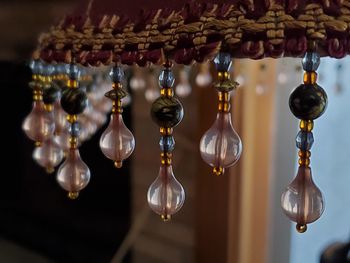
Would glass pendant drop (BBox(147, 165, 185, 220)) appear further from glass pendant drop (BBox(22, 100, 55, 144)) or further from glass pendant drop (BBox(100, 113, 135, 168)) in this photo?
glass pendant drop (BBox(22, 100, 55, 144))

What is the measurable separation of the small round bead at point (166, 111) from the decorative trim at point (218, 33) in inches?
1.0

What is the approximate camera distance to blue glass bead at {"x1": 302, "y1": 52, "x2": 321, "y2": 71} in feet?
0.78

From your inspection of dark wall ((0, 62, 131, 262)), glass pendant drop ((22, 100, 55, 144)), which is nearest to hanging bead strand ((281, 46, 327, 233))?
glass pendant drop ((22, 100, 55, 144))

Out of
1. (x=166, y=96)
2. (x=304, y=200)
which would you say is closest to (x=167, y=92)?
(x=166, y=96)

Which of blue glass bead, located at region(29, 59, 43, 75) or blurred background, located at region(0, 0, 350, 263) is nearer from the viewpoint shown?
blue glass bead, located at region(29, 59, 43, 75)

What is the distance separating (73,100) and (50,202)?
0.84m

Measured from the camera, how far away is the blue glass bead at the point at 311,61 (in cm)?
24

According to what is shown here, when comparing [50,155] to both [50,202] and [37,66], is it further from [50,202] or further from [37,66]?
[50,202]

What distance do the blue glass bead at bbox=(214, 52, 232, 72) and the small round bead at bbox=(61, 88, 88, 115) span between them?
0.13 meters

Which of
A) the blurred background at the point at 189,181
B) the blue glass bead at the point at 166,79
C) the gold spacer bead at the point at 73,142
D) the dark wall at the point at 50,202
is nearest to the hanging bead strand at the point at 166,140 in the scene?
the blue glass bead at the point at 166,79

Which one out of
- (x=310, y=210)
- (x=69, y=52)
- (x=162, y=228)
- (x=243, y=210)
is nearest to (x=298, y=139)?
(x=310, y=210)

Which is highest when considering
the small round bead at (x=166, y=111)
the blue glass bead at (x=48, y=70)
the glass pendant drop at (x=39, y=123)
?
the blue glass bead at (x=48, y=70)

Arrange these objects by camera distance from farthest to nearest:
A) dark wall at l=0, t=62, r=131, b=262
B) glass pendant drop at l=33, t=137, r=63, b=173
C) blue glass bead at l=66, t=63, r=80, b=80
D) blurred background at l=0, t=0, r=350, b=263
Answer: dark wall at l=0, t=62, r=131, b=262 < blurred background at l=0, t=0, r=350, b=263 < glass pendant drop at l=33, t=137, r=63, b=173 < blue glass bead at l=66, t=63, r=80, b=80

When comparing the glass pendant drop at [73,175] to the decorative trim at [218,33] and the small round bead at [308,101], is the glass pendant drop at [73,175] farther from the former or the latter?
the small round bead at [308,101]
